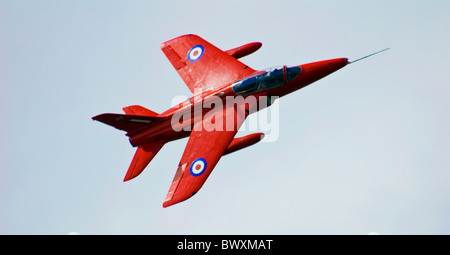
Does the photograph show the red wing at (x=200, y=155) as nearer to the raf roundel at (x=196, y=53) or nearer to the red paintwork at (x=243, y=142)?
the red paintwork at (x=243, y=142)

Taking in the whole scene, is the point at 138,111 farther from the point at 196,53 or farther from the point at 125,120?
the point at 196,53

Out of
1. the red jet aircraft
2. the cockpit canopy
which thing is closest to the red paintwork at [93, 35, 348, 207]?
the red jet aircraft

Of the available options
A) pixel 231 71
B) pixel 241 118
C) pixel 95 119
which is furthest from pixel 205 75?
pixel 95 119

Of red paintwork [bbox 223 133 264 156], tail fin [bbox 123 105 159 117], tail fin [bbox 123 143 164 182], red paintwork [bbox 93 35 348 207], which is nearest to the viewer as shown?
red paintwork [bbox 93 35 348 207]

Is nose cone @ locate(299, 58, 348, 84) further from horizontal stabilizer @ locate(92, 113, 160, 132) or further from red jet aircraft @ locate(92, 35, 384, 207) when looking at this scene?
horizontal stabilizer @ locate(92, 113, 160, 132)

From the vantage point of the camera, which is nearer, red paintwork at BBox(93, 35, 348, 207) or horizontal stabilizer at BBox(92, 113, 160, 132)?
red paintwork at BBox(93, 35, 348, 207)

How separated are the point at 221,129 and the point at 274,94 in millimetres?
3350

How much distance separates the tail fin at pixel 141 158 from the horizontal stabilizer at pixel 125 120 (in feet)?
3.94

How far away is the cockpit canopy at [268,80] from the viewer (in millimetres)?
32906

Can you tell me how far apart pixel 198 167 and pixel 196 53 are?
7.71 metres

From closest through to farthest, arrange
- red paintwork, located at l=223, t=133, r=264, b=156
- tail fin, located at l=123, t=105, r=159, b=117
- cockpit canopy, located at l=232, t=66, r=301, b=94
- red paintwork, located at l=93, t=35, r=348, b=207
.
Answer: red paintwork, located at l=93, t=35, r=348, b=207
cockpit canopy, located at l=232, t=66, r=301, b=94
red paintwork, located at l=223, t=133, r=264, b=156
tail fin, located at l=123, t=105, r=159, b=117

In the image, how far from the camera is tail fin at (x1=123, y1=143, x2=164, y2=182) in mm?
34031

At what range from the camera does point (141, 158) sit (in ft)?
112

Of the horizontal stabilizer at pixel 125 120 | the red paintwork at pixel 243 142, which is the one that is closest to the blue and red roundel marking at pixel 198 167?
the red paintwork at pixel 243 142
